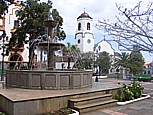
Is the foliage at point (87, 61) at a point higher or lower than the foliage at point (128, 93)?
higher

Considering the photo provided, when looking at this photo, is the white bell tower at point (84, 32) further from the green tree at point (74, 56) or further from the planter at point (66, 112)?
the planter at point (66, 112)

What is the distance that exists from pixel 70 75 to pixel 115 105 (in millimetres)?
2532

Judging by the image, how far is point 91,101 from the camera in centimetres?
943

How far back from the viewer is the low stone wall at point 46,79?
10.2 m

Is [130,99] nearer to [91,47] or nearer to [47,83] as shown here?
[47,83]

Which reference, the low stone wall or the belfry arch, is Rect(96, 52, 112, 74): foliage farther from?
the low stone wall

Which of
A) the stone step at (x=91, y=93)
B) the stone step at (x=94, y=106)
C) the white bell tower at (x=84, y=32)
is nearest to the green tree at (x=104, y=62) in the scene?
the white bell tower at (x=84, y=32)

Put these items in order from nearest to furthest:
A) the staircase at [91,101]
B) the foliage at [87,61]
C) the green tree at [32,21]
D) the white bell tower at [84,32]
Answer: the staircase at [91,101]
the green tree at [32,21]
the foliage at [87,61]
the white bell tower at [84,32]

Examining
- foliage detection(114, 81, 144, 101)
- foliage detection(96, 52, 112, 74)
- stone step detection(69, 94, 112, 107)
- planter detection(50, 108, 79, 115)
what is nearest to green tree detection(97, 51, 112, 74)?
foliage detection(96, 52, 112, 74)

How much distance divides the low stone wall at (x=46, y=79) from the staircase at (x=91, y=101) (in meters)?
1.22

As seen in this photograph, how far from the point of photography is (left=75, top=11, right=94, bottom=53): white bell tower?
68562mm

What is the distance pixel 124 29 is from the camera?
4582mm

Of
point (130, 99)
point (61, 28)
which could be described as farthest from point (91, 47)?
point (130, 99)

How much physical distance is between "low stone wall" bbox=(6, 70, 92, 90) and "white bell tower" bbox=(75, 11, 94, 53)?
5763cm
